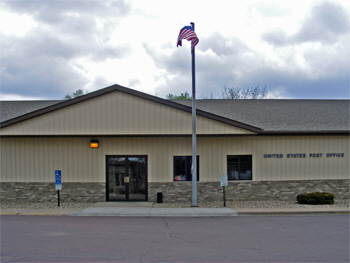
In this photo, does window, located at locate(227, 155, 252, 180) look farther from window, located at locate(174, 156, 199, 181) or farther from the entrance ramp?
the entrance ramp

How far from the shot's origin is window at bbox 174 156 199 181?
53.5ft

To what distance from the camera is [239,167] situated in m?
16.6

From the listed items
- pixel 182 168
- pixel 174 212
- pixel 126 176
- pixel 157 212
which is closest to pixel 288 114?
pixel 182 168

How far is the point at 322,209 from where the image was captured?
548 inches

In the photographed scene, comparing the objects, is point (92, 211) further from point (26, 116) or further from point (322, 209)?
point (322, 209)

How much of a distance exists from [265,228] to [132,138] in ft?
26.5

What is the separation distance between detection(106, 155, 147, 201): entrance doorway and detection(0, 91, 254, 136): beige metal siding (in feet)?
6.17

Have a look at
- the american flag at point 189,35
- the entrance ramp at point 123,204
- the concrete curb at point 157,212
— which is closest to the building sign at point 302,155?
the concrete curb at point 157,212

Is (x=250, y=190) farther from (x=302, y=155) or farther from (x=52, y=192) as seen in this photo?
(x=52, y=192)

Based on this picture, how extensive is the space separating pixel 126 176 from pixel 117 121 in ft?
9.97

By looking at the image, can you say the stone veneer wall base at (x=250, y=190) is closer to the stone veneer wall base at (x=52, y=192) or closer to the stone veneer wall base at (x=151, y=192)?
the stone veneer wall base at (x=151, y=192)

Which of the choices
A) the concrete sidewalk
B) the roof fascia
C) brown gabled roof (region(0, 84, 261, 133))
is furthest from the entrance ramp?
A: the roof fascia

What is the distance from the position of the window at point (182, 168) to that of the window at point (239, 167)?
2108 millimetres

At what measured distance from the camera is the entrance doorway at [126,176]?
639 inches
